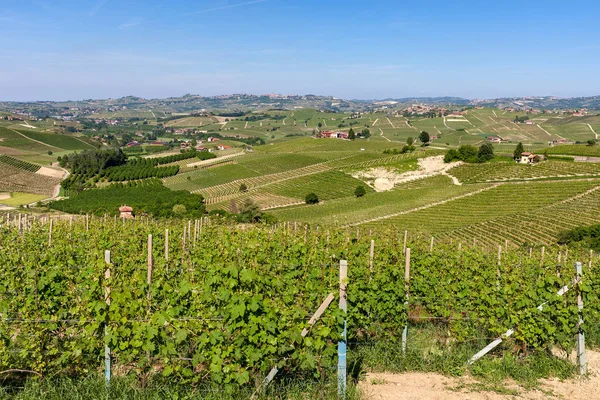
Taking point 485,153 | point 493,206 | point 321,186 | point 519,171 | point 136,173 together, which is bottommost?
point 136,173

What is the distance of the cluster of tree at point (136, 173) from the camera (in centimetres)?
8975

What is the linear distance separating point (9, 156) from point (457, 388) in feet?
386

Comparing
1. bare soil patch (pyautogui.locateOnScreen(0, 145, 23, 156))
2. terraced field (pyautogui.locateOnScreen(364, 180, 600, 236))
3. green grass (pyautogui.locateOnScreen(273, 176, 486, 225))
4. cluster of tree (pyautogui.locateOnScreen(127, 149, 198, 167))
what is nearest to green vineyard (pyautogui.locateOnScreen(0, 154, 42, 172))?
bare soil patch (pyautogui.locateOnScreen(0, 145, 23, 156))

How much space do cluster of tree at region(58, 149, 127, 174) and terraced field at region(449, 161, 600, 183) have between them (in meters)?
76.3

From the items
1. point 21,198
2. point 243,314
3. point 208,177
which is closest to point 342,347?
point 243,314

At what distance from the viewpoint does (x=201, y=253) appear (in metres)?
11.8

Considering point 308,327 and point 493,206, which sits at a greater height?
point 308,327

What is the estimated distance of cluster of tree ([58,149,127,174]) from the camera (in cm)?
9912

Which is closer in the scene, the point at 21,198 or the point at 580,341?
the point at 580,341

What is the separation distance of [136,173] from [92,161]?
60.6 ft

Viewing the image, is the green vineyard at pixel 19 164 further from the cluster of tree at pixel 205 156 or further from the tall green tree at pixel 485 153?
the tall green tree at pixel 485 153

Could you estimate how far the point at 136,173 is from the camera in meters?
90.6

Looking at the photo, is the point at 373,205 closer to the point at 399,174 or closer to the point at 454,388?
the point at 399,174

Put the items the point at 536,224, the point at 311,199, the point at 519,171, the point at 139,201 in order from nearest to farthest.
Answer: the point at 536,224, the point at 311,199, the point at 519,171, the point at 139,201
